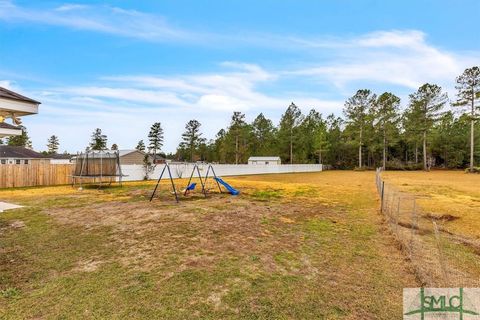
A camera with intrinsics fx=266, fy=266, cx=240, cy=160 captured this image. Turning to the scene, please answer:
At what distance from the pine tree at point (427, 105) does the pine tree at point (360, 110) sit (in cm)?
533

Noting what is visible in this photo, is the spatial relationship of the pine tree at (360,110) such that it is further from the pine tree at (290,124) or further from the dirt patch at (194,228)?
the dirt patch at (194,228)

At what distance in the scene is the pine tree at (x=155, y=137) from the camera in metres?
49.8

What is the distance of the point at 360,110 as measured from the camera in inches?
1545

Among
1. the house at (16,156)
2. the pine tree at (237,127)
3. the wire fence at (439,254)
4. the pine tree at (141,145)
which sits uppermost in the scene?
the pine tree at (237,127)

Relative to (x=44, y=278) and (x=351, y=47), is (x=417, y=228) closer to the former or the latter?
(x=44, y=278)

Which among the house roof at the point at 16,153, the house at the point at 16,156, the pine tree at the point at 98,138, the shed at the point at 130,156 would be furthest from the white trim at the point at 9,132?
the pine tree at the point at 98,138

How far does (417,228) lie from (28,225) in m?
9.41

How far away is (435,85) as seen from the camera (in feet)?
113

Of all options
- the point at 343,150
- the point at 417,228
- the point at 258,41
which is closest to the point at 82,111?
the point at 258,41

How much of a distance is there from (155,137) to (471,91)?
4700 cm

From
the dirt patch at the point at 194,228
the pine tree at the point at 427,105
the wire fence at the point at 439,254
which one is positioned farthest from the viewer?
the pine tree at the point at 427,105

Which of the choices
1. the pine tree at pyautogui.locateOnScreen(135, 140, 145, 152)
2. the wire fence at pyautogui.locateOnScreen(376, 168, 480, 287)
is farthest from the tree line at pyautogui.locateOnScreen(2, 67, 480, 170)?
the wire fence at pyautogui.locateOnScreen(376, 168, 480, 287)

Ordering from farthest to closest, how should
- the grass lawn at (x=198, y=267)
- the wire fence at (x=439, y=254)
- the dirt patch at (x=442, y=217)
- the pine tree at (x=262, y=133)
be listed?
the pine tree at (x=262, y=133), the dirt patch at (x=442, y=217), the wire fence at (x=439, y=254), the grass lawn at (x=198, y=267)

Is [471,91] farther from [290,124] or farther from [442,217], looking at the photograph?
[442,217]
